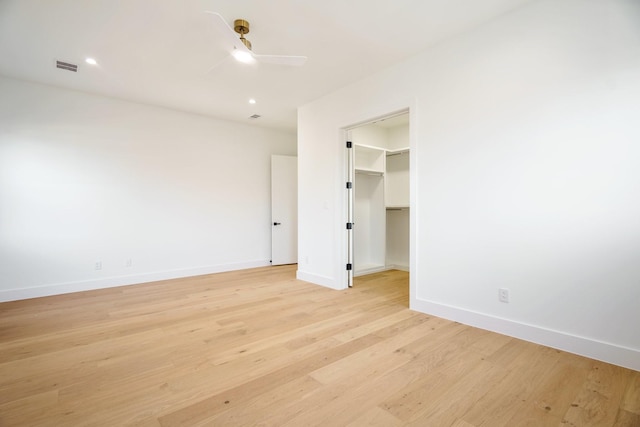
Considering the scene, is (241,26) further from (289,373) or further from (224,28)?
(289,373)

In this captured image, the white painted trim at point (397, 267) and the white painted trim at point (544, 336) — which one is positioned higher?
the white painted trim at point (544, 336)

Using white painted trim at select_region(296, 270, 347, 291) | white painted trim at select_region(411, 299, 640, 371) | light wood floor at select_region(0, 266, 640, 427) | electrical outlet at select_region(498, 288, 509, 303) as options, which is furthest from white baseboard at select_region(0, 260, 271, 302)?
electrical outlet at select_region(498, 288, 509, 303)

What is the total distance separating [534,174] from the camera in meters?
2.43

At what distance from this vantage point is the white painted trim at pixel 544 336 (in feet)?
6.70

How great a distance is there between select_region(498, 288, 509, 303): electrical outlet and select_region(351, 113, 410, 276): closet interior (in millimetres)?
2638

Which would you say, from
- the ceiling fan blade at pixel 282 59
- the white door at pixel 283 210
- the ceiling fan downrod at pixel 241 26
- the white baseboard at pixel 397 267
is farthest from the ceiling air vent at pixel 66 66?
the white baseboard at pixel 397 267

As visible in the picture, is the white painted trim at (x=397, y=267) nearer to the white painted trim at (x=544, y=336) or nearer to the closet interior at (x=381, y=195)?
the closet interior at (x=381, y=195)

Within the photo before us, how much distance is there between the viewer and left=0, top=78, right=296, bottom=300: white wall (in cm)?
385

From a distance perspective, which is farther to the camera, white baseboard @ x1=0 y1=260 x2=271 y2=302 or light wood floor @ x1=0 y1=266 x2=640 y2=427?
white baseboard @ x1=0 y1=260 x2=271 y2=302

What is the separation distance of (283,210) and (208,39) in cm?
374

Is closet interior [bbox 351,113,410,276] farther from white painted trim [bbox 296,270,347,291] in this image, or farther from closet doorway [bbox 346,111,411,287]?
white painted trim [bbox 296,270,347,291]

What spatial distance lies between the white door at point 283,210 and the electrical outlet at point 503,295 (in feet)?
14.2

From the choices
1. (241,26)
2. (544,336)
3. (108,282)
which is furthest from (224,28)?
(108,282)

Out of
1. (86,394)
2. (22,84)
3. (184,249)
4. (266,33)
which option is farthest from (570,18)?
(22,84)
